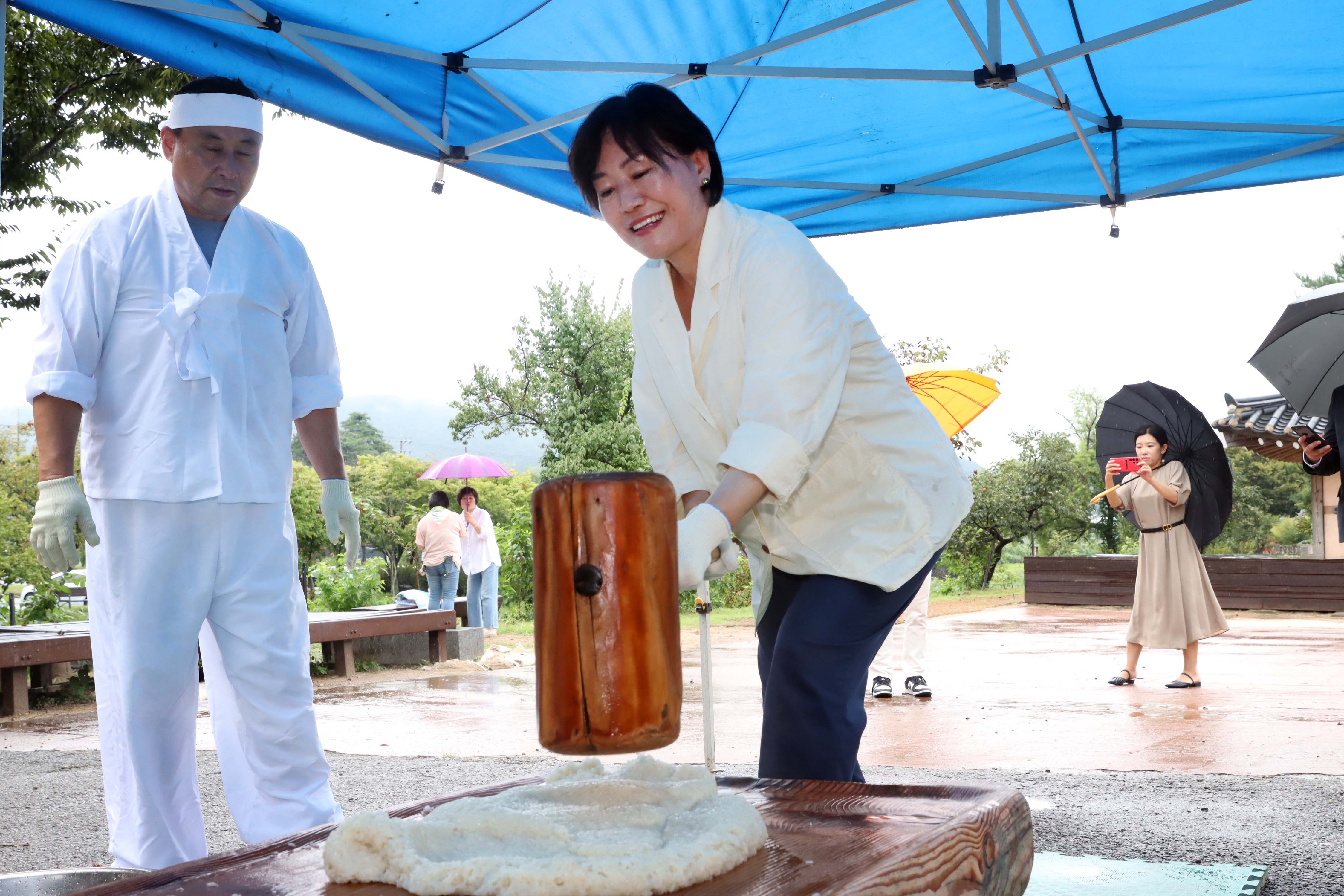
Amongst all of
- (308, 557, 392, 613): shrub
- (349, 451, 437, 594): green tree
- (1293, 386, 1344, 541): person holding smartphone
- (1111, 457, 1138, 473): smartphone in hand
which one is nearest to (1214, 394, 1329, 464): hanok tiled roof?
(1111, 457, 1138, 473): smartphone in hand

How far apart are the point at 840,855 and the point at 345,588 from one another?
9.81 m

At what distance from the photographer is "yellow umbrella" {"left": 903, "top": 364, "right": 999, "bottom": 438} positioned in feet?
23.1

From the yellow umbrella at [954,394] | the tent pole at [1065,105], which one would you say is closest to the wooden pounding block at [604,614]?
the tent pole at [1065,105]

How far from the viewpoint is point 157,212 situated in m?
2.60

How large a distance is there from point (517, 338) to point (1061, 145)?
20.4 m

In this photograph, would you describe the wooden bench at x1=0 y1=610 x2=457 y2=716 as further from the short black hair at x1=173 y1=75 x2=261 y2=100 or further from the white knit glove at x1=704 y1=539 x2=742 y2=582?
the white knit glove at x1=704 y1=539 x2=742 y2=582

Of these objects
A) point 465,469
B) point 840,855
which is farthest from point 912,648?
point 465,469

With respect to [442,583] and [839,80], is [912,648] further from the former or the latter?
[442,583]

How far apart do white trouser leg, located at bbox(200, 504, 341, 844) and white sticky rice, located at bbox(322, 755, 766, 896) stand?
4.69 feet

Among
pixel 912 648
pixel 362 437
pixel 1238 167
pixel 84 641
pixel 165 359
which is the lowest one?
pixel 912 648

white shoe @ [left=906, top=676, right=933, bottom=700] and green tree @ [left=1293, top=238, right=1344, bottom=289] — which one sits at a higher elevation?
green tree @ [left=1293, top=238, right=1344, bottom=289]

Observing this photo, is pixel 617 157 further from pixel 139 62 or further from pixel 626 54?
pixel 139 62

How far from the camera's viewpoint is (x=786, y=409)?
5.14 ft

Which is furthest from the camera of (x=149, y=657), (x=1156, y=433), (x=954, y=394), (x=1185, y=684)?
(x=954, y=394)
